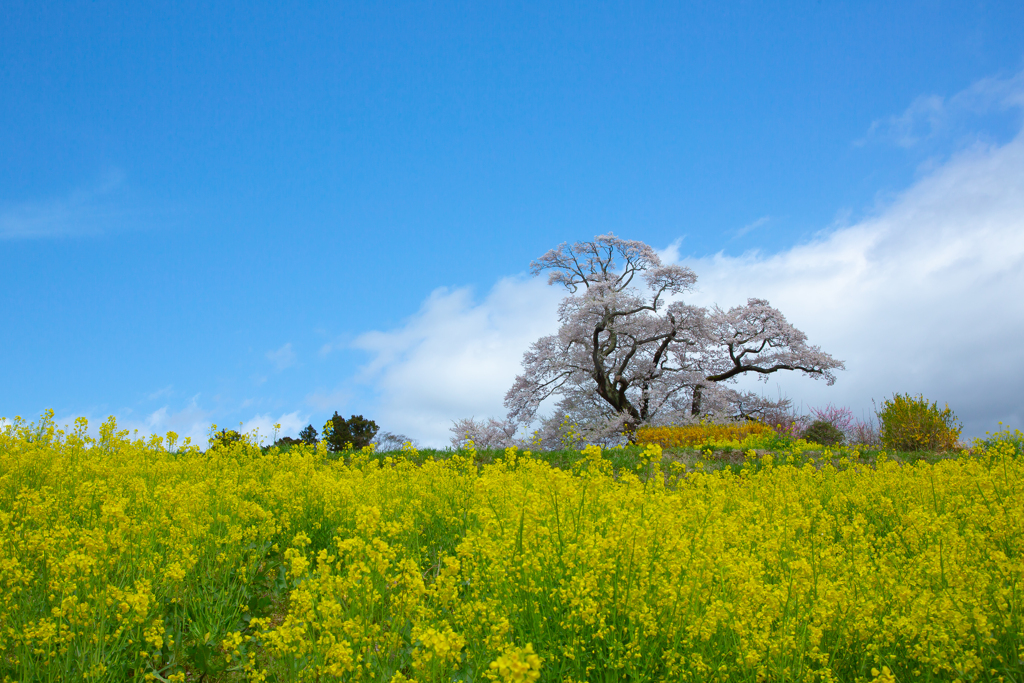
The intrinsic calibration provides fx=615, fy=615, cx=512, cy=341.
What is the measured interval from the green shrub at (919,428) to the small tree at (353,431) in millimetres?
16236

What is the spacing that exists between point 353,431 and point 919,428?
17.7 m

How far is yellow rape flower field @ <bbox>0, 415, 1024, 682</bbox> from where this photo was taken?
3111 mm

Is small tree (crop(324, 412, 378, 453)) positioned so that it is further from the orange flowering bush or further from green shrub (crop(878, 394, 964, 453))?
green shrub (crop(878, 394, 964, 453))

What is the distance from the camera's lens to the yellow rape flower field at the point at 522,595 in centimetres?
311

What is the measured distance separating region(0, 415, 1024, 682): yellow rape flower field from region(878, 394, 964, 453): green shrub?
41.6 ft

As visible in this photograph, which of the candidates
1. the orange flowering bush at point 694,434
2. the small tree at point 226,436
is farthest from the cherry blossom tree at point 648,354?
the small tree at point 226,436

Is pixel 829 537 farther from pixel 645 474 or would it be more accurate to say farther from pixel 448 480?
pixel 645 474

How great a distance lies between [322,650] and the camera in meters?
3.13

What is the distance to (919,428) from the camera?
16391mm

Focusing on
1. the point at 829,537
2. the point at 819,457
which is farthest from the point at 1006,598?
the point at 819,457

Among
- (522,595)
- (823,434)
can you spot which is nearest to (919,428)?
(823,434)

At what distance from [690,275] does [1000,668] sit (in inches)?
750

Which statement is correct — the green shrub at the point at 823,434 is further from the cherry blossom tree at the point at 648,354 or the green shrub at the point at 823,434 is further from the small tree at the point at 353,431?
the small tree at the point at 353,431

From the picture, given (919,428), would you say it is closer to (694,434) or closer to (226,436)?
(694,434)
